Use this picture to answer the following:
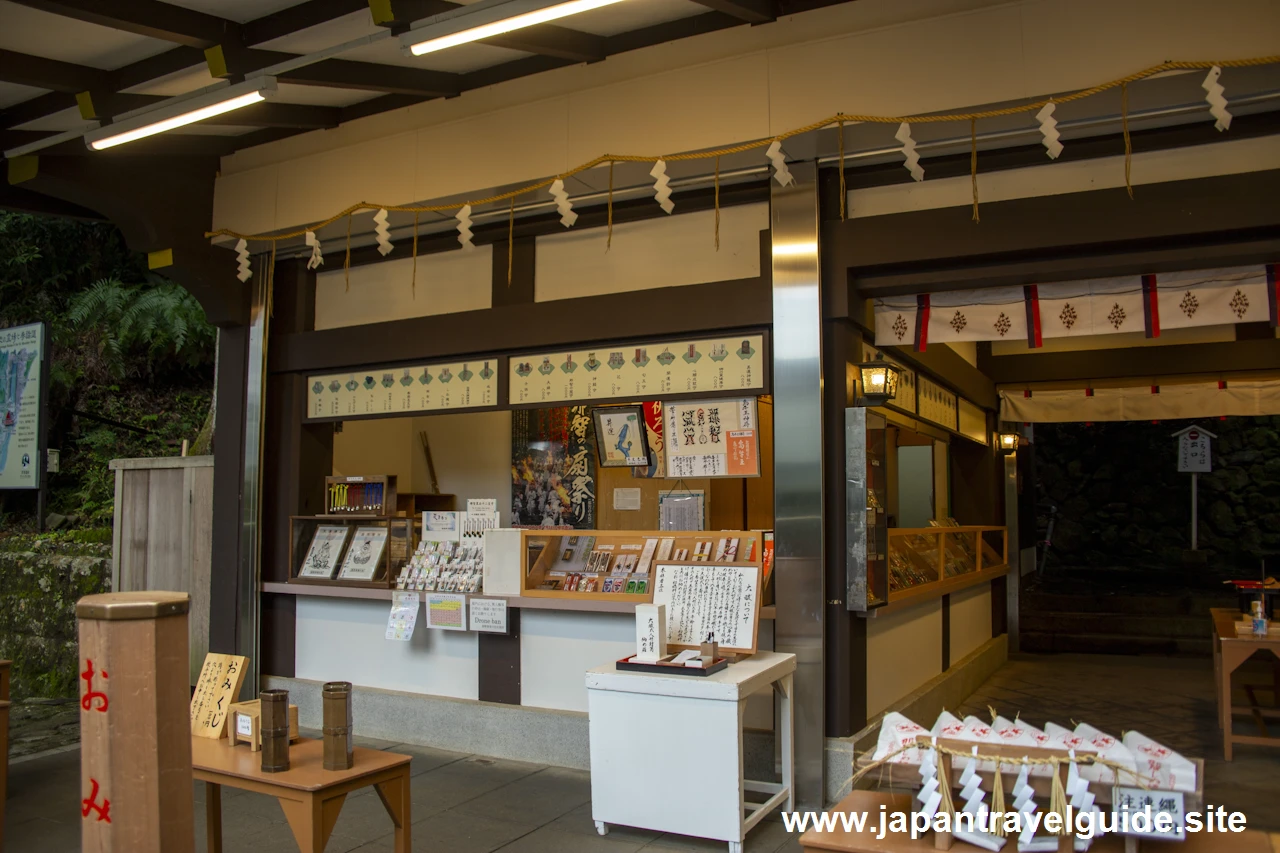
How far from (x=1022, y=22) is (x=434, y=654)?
569 cm

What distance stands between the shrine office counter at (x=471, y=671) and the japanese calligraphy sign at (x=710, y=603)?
10.5 inches

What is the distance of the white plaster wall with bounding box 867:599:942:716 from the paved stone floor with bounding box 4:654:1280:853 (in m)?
0.97

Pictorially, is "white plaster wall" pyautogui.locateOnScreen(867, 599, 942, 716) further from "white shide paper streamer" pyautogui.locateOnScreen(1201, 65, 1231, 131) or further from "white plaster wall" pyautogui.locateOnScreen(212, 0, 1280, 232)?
"white shide paper streamer" pyautogui.locateOnScreen(1201, 65, 1231, 131)

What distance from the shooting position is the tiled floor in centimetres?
500

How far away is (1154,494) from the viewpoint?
17.5 metres

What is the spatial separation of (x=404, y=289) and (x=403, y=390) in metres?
0.85

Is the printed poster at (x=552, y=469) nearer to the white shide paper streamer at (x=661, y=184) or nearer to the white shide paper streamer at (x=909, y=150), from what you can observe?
the white shide paper streamer at (x=661, y=184)

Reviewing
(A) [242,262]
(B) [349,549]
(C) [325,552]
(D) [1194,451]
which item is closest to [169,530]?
(C) [325,552]

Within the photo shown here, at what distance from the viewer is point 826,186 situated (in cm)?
595

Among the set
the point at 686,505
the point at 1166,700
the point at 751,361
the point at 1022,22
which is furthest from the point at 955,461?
the point at 1022,22

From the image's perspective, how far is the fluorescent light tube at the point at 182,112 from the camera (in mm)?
5547

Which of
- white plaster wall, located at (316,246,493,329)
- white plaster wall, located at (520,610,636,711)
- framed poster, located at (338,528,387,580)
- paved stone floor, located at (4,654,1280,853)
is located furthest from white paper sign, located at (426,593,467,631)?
white plaster wall, located at (316,246,493,329)

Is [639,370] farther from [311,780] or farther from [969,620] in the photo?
[969,620]

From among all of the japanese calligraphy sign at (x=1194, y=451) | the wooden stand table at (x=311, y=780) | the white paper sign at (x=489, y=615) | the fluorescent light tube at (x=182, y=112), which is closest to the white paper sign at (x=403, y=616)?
the white paper sign at (x=489, y=615)
